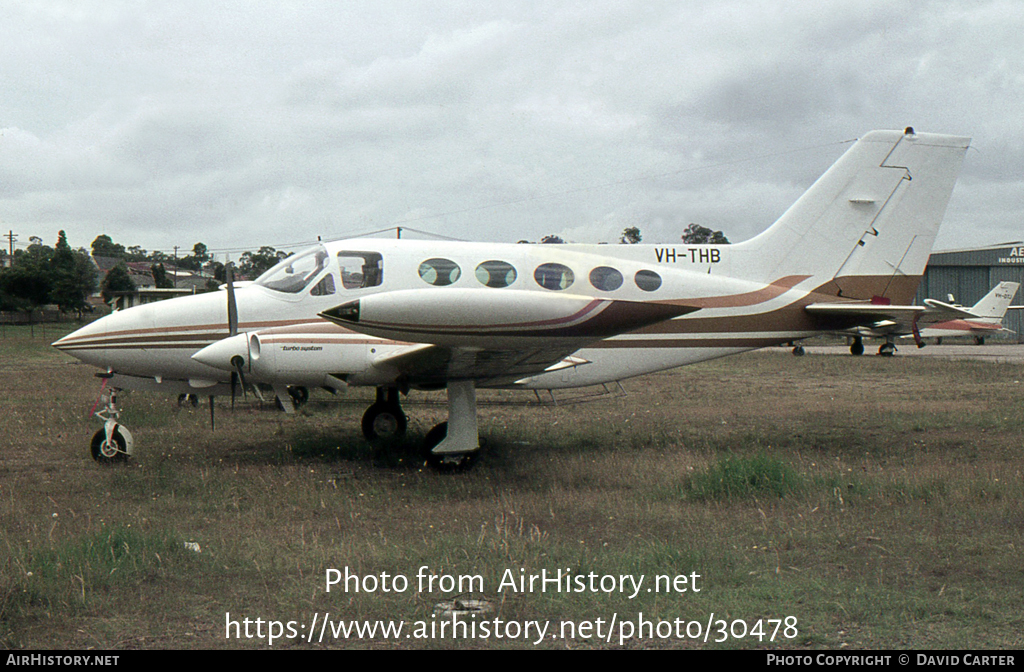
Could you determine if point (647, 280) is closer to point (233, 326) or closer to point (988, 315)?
point (233, 326)

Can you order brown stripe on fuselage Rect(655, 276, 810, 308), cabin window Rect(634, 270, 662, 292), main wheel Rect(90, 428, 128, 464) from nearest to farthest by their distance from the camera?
main wheel Rect(90, 428, 128, 464), cabin window Rect(634, 270, 662, 292), brown stripe on fuselage Rect(655, 276, 810, 308)

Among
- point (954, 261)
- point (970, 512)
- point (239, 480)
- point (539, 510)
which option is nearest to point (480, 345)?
point (539, 510)

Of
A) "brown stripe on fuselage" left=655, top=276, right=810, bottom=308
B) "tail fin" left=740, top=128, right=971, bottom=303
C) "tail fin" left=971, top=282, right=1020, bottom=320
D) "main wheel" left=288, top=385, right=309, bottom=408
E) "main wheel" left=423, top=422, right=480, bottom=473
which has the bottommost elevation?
"main wheel" left=423, top=422, right=480, bottom=473

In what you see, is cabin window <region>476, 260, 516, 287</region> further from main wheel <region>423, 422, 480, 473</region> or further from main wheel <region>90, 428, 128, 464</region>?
main wheel <region>90, 428, 128, 464</region>

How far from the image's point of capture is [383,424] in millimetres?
10477

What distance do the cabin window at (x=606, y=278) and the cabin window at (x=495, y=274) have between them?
1064 mm

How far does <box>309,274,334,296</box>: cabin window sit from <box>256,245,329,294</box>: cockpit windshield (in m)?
0.11

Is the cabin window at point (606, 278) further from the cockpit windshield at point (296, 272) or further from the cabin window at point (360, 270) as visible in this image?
the cockpit windshield at point (296, 272)

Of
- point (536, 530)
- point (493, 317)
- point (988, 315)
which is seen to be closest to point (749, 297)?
point (493, 317)

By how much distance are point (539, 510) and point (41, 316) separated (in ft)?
226

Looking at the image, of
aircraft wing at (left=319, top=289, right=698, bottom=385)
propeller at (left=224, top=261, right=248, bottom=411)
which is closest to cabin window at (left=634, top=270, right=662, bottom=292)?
aircraft wing at (left=319, top=289, right=698, bottom=385)

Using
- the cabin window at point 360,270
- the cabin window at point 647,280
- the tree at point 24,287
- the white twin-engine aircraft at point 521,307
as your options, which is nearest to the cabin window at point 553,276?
the white twin-engine aircraft at point 521,307

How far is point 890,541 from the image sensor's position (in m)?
5.57

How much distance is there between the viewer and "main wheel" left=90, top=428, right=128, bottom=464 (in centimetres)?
852
